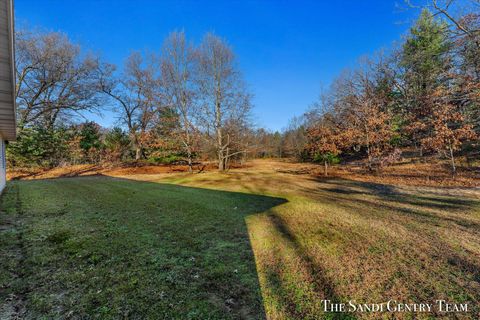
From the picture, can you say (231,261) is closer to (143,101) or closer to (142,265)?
(142,265)

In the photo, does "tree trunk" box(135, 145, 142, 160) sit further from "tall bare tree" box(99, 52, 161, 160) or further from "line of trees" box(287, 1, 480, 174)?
"line of trees" box(287, 1, 480, 174)

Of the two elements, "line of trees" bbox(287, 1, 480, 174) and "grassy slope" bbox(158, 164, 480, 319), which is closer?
"grassy slope" bbox(158, 164, 480, 319)

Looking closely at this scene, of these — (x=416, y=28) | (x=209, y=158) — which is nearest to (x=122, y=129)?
(x=209, y=158)

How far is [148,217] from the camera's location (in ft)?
16.1

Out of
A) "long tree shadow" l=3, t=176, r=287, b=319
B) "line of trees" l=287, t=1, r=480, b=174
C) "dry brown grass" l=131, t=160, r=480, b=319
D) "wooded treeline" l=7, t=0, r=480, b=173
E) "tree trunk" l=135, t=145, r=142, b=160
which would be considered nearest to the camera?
"long tree shadow" l=3, t=176, r=287, b=319

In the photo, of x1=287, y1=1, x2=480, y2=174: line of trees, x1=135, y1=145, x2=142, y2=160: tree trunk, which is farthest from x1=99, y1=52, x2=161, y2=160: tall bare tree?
x1=287, y1=1, x2=480, y2=174: line of trees

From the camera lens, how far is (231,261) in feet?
9.32

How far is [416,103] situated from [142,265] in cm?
1864

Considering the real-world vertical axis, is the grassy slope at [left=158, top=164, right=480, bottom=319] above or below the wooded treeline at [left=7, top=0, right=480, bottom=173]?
below

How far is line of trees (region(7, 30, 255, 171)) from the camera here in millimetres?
15383

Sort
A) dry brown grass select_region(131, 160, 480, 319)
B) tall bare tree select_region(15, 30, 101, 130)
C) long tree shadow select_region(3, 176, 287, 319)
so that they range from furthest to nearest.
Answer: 1. tall bare tree select_region(15, 30, 101, 130)
2. dry brown grass select_region(131, 160, 480, 319)
3. long tree shadow select_region(3, 176, 287, 319)

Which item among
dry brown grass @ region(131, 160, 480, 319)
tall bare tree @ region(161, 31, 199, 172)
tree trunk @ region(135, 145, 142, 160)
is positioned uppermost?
tall bare tree @ region(161, 31, 199, 172)

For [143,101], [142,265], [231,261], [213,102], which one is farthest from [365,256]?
[143,101]

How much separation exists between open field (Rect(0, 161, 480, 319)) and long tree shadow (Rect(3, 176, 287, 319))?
0.05ft
